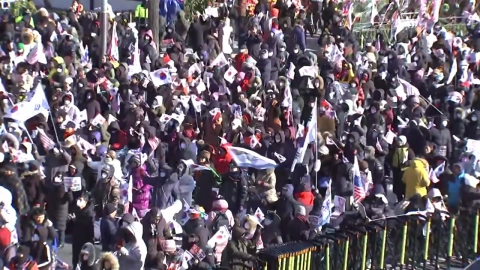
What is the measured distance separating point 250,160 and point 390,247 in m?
2.96

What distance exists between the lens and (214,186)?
1852 cm

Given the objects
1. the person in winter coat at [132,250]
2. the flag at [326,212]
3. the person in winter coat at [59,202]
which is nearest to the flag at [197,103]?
the person in winter coat at [59,202]

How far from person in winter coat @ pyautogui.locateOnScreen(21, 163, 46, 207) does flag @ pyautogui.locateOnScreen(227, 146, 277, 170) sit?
2.97 meters

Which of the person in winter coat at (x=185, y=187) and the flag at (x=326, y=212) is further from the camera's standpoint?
the person in winter coat at (x=185, y=187)

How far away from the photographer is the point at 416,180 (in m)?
18.3

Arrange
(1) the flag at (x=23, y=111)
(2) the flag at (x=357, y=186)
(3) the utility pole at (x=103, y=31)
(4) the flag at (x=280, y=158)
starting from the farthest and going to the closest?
(3) the utility pole at (x=103, y=31), (4) the flag at (x=280, y=158), (1) the flag at (x=23, y=111), (2) the flag at (x=357, y=186)

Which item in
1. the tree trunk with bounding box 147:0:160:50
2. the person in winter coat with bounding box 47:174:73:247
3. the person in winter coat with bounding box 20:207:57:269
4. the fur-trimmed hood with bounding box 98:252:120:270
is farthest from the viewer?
the tree trunk with bounding box 147:0:160:50

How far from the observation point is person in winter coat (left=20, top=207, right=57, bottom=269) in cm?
1512

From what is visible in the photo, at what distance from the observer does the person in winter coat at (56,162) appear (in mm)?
17891

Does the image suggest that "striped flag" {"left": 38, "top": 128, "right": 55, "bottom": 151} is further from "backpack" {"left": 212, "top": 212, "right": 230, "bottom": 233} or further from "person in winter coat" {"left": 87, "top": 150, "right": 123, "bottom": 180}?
"backpack" {"left": 212, "top": 212, "right": 230, "bottom": 233}

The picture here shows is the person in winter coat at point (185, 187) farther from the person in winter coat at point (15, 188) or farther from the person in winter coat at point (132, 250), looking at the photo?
the person in winter coat at point (132, 250)

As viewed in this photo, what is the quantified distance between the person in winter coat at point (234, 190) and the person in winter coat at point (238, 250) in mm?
2368

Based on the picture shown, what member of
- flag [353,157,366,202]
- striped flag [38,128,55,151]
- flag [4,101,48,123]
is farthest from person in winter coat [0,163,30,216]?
flag [353,157,366,202]

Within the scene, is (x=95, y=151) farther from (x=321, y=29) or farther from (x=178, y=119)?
(x=321, y=29)
